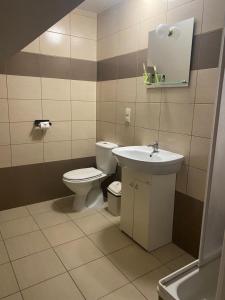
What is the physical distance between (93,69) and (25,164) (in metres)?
1.52

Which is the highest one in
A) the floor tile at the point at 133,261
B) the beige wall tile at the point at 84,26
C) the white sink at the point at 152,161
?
the beige wall tile at the point at 84,26

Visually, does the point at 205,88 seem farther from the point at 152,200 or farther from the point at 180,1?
the point at 152,200

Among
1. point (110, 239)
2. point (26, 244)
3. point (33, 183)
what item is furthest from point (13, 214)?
point (110, 239)

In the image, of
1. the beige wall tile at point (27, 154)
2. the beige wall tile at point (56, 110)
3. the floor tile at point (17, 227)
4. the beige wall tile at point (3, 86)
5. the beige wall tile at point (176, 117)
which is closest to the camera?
the beige wall tile at point (176, 117)

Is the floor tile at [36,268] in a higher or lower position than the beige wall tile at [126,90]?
lower

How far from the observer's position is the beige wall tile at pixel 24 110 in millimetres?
2609

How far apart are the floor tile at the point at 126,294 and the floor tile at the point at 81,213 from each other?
3.64ft

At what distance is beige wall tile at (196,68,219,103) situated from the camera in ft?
5.68

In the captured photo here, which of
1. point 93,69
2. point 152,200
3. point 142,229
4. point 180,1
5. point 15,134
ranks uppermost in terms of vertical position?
point 180,1

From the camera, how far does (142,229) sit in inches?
81.7

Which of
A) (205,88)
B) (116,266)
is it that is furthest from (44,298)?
(205,88)

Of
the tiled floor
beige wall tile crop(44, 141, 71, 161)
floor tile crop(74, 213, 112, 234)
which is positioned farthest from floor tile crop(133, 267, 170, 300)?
beige wall tile crop(44, 141, 71, 161)

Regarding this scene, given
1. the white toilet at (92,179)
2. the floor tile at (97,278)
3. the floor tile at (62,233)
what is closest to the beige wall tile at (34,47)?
the white toilet at (92,179)

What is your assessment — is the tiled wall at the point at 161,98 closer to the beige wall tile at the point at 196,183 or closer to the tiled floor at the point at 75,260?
the beige wall tile at the point at 196,183
